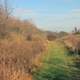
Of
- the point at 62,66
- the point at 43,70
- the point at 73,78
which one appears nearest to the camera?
the point at 73,78

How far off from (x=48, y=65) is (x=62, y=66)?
1.14 metres

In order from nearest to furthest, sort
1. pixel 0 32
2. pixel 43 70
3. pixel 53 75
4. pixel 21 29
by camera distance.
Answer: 1. pixel 53 75
2. pixel 43 70
3. pixel 0 32
4. pixel 21 29

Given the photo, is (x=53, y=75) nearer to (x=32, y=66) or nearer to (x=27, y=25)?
(x=32, y=66)

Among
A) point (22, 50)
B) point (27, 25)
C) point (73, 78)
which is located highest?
point (27, 25)

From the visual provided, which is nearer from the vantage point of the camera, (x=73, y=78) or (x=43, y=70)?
(x=73, y=78)

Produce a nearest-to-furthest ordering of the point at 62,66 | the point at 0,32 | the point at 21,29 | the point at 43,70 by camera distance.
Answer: the point at 43,70, the point at 62,66, the point at 0,32, the point at 21,29

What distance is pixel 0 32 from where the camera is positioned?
1038 inches

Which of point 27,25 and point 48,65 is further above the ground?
point 27,25

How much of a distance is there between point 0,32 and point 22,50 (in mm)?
6611

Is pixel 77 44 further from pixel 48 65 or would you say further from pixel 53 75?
pixel 53 75

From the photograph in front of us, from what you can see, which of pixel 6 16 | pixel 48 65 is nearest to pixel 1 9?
pixel 6 16

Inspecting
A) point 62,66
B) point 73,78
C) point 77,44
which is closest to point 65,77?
point 73,78

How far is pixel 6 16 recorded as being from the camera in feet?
87.8

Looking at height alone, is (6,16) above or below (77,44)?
above
